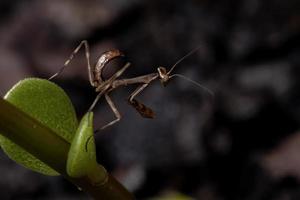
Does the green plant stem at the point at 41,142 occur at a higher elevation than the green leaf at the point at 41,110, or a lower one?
lower

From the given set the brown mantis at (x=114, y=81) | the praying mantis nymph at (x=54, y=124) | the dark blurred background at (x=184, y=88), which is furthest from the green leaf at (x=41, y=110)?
the dark blurred background at (x=184, y=88)

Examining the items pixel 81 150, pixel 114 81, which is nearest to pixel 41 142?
pixel 81 150

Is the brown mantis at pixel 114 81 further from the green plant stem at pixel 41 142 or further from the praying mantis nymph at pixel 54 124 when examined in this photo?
the green plant stem at pixel 41 142

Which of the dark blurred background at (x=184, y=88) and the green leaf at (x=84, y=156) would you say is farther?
the dark blurred background at (x=184, y=88)

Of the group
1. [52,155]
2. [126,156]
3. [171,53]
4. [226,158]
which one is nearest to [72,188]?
[126,156]

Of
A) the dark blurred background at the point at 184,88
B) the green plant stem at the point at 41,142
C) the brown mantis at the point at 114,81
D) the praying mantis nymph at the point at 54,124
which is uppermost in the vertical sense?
the dark blurred background at the point at 184,88

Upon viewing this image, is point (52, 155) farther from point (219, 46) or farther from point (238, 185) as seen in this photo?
point (219, 46)

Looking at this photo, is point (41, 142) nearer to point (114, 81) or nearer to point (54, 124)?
point (54, 124)
